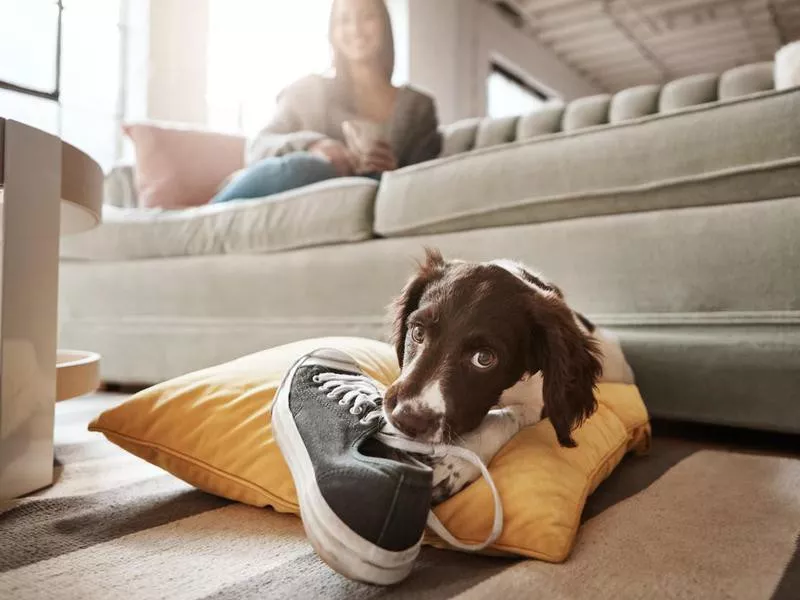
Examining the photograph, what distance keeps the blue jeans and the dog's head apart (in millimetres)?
1411

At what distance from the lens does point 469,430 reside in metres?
0.94

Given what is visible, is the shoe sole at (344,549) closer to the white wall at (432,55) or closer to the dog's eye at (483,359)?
the dog's eye at (483,359)

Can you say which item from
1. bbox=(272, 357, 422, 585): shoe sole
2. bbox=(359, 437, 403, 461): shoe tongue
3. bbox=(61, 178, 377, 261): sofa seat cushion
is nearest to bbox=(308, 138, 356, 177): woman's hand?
bbox=(61, 178, 377, 261): sofa seat cushion

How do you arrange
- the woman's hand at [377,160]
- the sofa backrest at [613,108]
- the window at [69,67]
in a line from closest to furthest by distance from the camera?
the woman's hand at [377,160]
the sofa backrest at [613,108]
the window at [69,67]

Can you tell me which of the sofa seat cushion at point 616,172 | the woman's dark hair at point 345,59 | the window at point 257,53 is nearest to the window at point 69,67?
the window at point 257,53

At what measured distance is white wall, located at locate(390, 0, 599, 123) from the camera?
535cm

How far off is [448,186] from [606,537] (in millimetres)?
1171

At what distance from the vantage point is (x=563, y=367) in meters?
0.96

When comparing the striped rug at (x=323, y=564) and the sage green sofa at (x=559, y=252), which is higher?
the sage green sofa at (x=559, y=252)

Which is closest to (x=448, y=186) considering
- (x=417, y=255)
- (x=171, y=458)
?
(x=417, y=255)

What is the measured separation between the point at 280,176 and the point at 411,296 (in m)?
1.35

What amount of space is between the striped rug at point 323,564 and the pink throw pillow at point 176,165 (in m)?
1.90

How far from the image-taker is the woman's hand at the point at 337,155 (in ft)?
8.45

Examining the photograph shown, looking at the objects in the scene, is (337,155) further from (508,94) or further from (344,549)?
(508,94)
